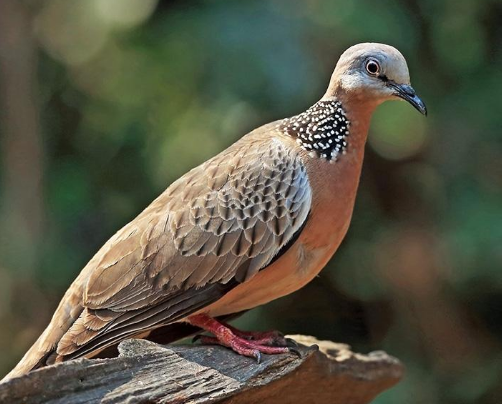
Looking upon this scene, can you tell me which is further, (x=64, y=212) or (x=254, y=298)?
(x=64, y=212)

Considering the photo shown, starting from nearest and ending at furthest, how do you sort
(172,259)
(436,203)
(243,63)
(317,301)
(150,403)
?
(150,403), (172,259), (243,63), (436,203), (317,301)

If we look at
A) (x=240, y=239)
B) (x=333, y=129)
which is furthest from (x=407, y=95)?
(x=240, y=239)

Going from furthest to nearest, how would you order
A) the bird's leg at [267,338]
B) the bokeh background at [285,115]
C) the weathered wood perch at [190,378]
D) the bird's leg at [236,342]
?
the bokeh background at [285,115] → the bird's leg at [267,338] → the bird's leg at [236,342] → the weathered wood perch at [190,378]

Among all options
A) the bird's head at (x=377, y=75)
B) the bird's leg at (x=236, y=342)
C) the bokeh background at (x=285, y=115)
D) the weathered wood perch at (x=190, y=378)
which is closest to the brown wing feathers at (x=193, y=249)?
the bird's leg at (x=236, y=342)

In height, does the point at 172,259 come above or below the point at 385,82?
below

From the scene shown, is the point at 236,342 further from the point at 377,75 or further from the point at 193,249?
the point at 377,75

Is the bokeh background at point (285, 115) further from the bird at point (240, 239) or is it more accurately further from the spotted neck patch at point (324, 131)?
the bird at point (240, 239)

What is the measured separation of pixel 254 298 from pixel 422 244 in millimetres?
2634

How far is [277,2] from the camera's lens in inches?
217

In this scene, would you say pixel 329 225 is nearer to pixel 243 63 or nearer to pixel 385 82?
pixel 385 82

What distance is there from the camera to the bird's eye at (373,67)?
3320 mm

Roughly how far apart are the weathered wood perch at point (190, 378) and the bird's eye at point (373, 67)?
106 centimetres

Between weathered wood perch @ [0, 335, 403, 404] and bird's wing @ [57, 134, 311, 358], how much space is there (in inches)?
9.6

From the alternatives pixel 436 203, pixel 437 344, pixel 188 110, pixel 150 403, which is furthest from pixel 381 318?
pixel 150 403
